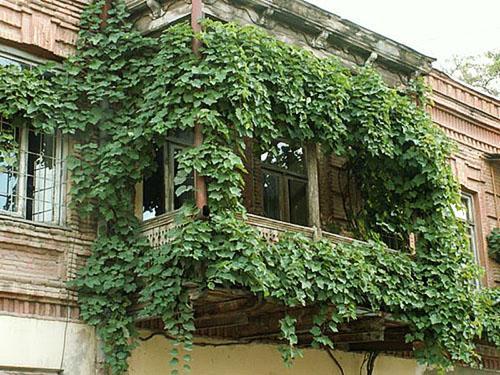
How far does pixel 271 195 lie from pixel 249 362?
2470mm

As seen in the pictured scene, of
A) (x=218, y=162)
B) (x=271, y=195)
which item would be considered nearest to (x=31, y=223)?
(x=218, y=162)

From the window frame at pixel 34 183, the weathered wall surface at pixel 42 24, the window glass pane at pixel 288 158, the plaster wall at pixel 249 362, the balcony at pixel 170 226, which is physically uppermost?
the weathered wall surface at pixel 42 24

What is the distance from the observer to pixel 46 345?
10.1 meters

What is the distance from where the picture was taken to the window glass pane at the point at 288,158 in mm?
13398

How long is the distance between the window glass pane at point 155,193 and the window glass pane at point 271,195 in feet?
6.75

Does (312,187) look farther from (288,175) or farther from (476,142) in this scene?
(476,142)

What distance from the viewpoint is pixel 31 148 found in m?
10.9

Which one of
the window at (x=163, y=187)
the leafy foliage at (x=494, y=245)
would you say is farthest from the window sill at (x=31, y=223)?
the leafy foliage at (x=494, y=245)

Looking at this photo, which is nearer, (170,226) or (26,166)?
(170,226)

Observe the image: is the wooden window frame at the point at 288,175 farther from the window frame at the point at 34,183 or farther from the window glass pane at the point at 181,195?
the window frame at the point at 34,183

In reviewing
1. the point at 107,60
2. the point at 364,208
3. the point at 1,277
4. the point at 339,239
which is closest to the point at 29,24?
the point at 107,60

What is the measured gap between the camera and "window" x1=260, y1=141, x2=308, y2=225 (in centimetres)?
1316

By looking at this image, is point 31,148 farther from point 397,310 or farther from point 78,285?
point 397,310

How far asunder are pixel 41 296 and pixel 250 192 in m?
3.63
